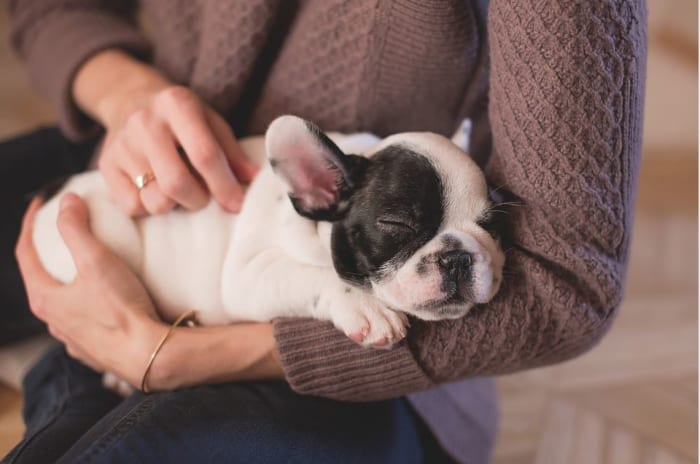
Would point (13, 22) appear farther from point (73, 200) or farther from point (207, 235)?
point (207, 235)

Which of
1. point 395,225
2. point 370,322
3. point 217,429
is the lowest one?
point 217,429

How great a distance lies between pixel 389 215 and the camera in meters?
0.80

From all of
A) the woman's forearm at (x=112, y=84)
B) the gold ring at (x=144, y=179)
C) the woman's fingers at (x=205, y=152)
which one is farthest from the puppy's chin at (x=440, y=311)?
the woman's forearm at (x=112, y=84)

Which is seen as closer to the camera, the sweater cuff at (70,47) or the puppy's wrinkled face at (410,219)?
the puppy's wrinkled face at (410,219)

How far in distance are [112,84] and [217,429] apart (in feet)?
2.23

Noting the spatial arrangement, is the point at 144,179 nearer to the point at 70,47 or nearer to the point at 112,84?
the point at 112,84

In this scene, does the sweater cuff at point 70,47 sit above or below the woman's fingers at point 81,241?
above

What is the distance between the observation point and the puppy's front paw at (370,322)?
81 centimetres

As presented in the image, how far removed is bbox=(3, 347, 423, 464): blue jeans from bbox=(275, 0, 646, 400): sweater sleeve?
0.17ft

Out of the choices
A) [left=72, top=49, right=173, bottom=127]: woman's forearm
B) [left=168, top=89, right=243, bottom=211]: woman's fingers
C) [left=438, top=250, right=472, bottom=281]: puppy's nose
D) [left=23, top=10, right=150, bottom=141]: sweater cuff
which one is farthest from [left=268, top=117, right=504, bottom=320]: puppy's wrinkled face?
[left=23, top=10, right=150, bottom=141]: sweater cuff

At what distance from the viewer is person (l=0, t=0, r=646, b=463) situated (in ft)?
2.56

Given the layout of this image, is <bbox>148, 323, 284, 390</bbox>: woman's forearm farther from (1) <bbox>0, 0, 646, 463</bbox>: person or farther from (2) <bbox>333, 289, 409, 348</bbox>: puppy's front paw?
(2) <bbox>333, 289, 409, 348</bbox>: puppy's front paw

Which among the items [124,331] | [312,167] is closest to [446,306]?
[312,167]

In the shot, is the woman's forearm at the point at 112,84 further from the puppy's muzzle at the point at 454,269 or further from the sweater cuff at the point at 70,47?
the puppy's muzzle at the point at 454,269
